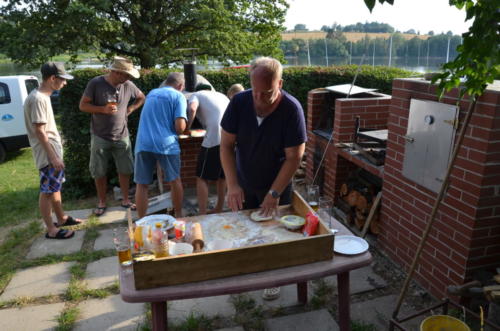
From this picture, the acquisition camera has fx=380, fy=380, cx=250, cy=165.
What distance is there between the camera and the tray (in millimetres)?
1881

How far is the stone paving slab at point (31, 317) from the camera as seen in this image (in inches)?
117

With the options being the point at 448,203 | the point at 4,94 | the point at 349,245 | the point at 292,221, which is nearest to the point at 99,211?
the point at 292,221

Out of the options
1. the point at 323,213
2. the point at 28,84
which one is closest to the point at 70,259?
the point at 323,213

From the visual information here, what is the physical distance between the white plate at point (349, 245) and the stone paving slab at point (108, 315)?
5.66ft

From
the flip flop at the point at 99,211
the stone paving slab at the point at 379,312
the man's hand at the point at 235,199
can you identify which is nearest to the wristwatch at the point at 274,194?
the man's hand at the point at 235,199

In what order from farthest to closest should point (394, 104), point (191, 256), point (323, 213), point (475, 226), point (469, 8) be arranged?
point (394, 104) → point (475, 226) → point (323, 213) → point (191, 256) → point (469, 8)

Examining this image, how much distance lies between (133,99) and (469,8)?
4.99m

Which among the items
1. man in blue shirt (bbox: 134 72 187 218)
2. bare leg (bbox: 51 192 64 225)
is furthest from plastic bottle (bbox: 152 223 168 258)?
bare leg (bbox: 51 192 64 225)

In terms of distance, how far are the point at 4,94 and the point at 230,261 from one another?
8.36m

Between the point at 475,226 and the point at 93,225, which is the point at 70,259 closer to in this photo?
the point at 93,225

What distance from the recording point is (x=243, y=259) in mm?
1999

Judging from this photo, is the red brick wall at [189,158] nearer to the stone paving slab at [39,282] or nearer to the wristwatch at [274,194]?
the stone paving slab at [39,282]

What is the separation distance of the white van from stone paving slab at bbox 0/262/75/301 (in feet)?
18.8

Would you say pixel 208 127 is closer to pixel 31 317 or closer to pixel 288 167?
pixel 288 167
